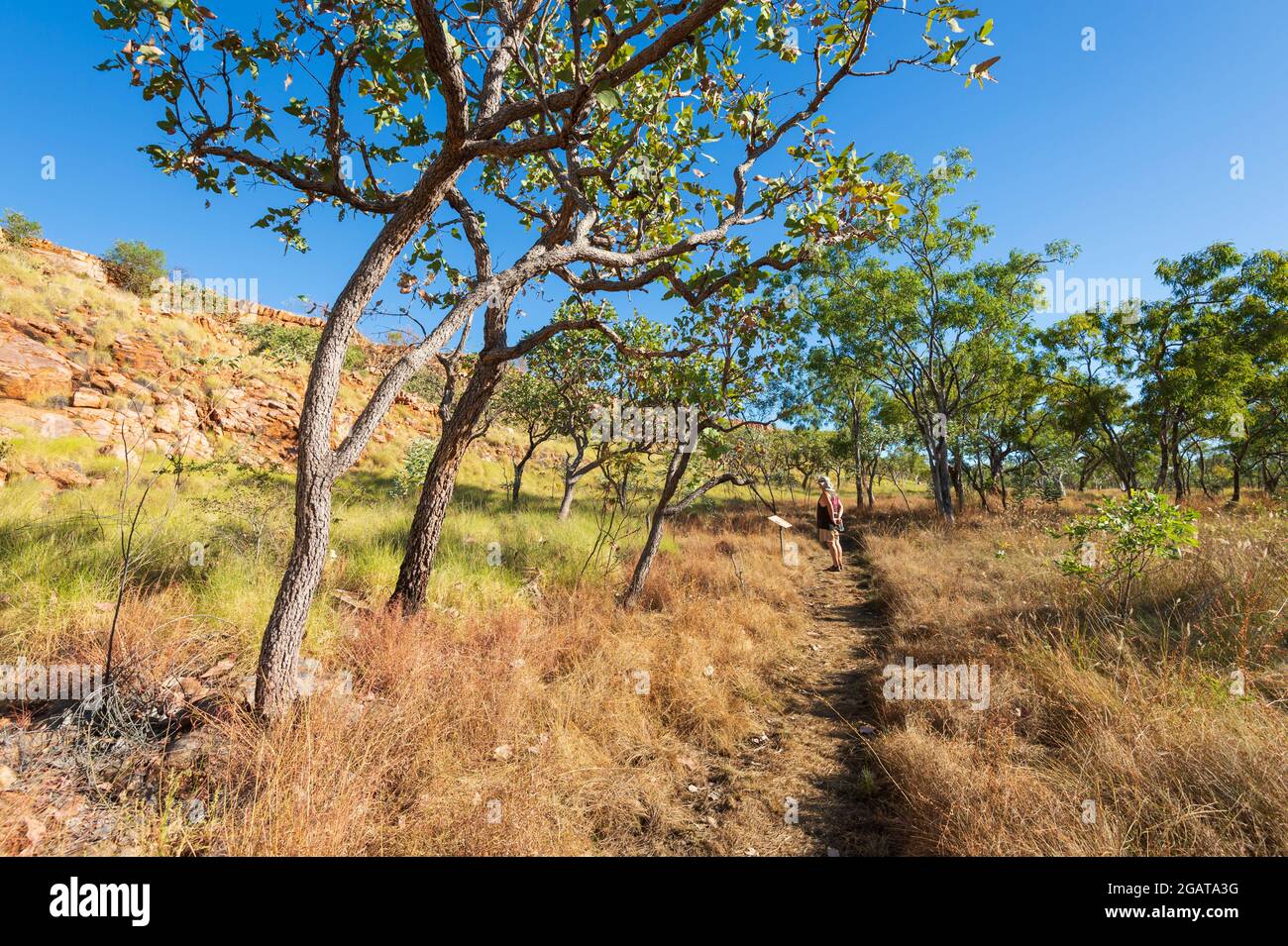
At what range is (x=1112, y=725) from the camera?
11.0 feet

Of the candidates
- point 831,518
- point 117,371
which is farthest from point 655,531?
point 117,371

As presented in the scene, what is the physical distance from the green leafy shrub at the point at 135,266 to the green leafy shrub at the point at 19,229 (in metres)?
2.52

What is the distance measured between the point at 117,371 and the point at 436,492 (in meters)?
19.4

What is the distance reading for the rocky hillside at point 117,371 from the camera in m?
11.0

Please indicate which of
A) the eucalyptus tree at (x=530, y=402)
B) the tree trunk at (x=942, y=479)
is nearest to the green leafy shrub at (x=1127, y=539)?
the tree trunk at (x=942, y=479)

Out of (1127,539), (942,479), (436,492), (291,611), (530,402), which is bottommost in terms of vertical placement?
(291,611)

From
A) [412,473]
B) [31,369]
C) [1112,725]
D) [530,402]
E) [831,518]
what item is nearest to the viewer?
[1112,725]

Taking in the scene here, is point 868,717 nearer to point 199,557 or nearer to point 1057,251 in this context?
point 199,557

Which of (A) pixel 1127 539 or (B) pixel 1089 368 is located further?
(B) pixel 1089 368

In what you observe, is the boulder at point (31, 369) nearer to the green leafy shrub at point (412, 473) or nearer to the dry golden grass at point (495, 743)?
the green leafy shrub at point (412, 473)

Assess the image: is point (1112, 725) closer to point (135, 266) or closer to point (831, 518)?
point (831, 518)

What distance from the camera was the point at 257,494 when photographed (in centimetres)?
694
